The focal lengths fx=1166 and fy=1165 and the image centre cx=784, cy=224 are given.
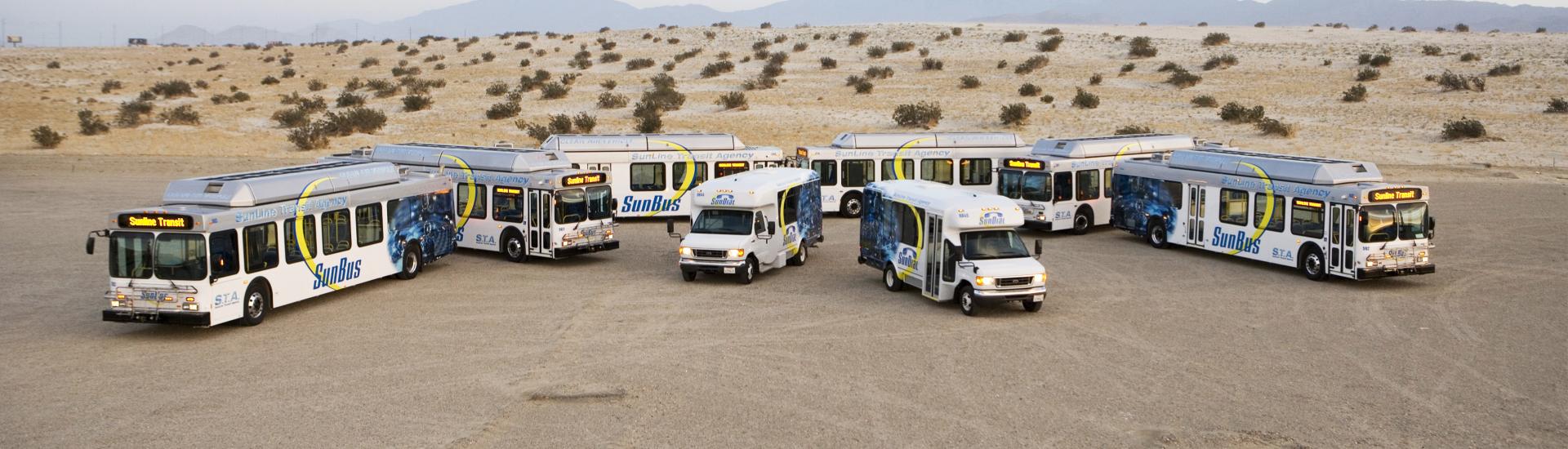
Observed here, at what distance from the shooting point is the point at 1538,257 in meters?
25.3

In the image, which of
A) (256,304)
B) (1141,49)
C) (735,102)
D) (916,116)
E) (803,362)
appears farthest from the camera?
(1141,49)

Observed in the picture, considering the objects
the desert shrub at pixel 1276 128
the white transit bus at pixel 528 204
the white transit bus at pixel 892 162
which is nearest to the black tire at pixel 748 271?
the white transit bus at pixel 528 204

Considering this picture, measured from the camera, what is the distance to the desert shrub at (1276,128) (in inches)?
1871

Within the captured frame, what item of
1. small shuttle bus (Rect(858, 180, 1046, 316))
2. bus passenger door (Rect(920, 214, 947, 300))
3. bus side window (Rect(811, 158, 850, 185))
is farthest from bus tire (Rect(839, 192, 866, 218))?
bus passenger door (Rect(920, 214, 947, 300))

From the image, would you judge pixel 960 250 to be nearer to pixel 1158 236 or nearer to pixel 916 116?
pixel 1158 236

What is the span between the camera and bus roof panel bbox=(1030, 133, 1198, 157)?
30.8m

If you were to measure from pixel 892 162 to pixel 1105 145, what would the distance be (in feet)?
20.4

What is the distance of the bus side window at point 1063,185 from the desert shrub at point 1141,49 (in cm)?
4183

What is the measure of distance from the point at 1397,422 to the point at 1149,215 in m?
14.9

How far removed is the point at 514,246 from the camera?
83.1 feet

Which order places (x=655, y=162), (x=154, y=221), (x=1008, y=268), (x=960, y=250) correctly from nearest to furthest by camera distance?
1. (x=154, y=221)
2. (x=1008, y=268)
3. (x=960, y=250)
4. (x=655, y=162)

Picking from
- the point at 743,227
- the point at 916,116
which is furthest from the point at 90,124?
the point at 743,227

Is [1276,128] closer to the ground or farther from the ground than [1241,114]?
closer to the ground

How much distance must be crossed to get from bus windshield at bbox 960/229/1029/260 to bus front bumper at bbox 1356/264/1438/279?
707cm
